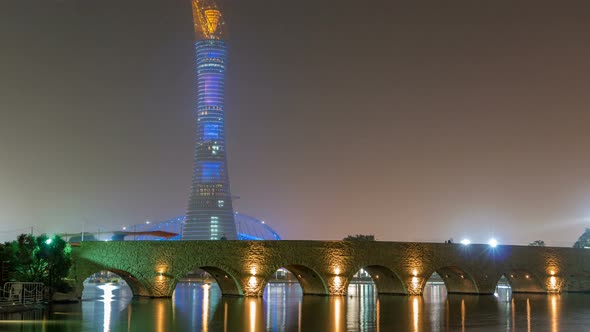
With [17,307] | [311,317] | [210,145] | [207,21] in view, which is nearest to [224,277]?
[17,307]

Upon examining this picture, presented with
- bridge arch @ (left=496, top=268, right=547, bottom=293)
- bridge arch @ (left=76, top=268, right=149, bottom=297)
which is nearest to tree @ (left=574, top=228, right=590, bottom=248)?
bridge arch @ (left=496, top=268, right=547, bottom=293)

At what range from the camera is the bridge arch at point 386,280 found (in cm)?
6003

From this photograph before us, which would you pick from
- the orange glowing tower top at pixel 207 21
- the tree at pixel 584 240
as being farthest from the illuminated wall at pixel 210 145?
the tree at pixel 584 240

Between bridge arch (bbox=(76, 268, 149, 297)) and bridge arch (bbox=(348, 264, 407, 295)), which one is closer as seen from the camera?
bridge arch (bbox=(76, 268, 149, 297))

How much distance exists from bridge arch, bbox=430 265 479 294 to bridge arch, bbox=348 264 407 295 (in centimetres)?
374

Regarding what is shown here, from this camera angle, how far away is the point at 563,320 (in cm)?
3762

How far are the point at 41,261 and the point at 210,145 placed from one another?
64.4 meters

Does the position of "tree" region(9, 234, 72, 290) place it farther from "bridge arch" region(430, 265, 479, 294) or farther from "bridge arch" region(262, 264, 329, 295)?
"bridge arch" region(430, 265, 479, 294)

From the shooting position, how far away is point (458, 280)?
66438mm

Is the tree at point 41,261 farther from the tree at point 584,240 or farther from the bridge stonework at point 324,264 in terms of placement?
the tree at point 584,240

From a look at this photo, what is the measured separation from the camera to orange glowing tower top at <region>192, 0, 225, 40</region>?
398 feet

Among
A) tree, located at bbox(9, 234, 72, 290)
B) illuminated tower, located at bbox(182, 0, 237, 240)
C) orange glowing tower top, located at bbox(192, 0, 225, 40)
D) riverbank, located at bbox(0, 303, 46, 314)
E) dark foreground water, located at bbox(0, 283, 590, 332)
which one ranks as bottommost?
dark foreground water, located at bbox(0, 283, 590, 332)

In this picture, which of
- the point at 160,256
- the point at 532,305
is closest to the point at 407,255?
the point at 532,305

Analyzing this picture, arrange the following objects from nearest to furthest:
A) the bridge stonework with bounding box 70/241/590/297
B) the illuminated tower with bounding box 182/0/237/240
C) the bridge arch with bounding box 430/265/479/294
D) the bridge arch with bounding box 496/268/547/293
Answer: the bridge stonework with bounding box 70/241/590/297, the bridge arch with bounding box 430/265/479/294, the bridge arch with bounding box 496/268/547/293, the illuminated tower with bounding box 182/0/237/240
